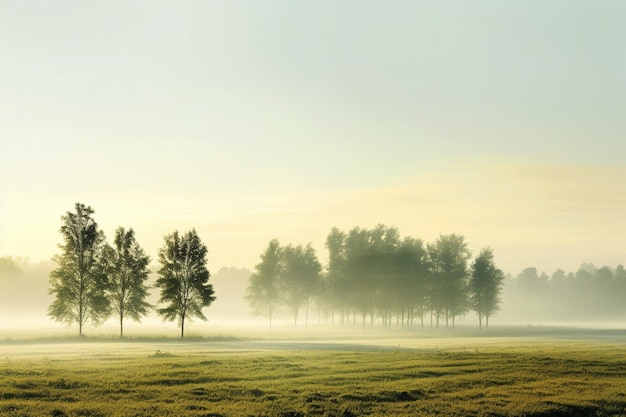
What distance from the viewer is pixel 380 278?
116938 millimetres

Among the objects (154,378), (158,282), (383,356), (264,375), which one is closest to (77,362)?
(154,378)

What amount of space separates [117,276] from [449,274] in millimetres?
63010

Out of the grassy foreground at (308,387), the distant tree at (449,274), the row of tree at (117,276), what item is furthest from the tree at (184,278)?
the distant tree at (449,274)

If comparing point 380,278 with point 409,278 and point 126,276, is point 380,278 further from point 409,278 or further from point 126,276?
point 126,276

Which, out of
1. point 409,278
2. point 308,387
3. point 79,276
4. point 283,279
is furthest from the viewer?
point 283,279

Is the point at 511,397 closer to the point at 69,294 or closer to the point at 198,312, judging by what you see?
the point at 198,312

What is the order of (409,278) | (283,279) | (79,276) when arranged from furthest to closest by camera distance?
(283,279)
(409,278)
(79,276)

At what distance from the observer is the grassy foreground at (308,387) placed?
25.5 m

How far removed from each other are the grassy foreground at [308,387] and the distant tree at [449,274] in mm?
A: 73103

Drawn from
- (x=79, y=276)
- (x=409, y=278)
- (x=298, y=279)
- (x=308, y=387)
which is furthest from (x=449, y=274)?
(x=308, y=387)

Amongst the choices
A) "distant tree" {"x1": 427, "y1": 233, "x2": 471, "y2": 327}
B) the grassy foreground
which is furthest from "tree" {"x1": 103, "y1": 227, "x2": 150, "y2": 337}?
"distant tree" {"x1": 427, "y1": 233, "x2": 471, "y2": 327}

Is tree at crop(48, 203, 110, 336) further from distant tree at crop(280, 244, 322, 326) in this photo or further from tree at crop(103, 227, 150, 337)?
distant tree at crop(280, 244, 322, 326)

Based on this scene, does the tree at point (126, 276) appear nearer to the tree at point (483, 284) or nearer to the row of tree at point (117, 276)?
the row of tree at point (117, 276)

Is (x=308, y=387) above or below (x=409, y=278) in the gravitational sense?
below
